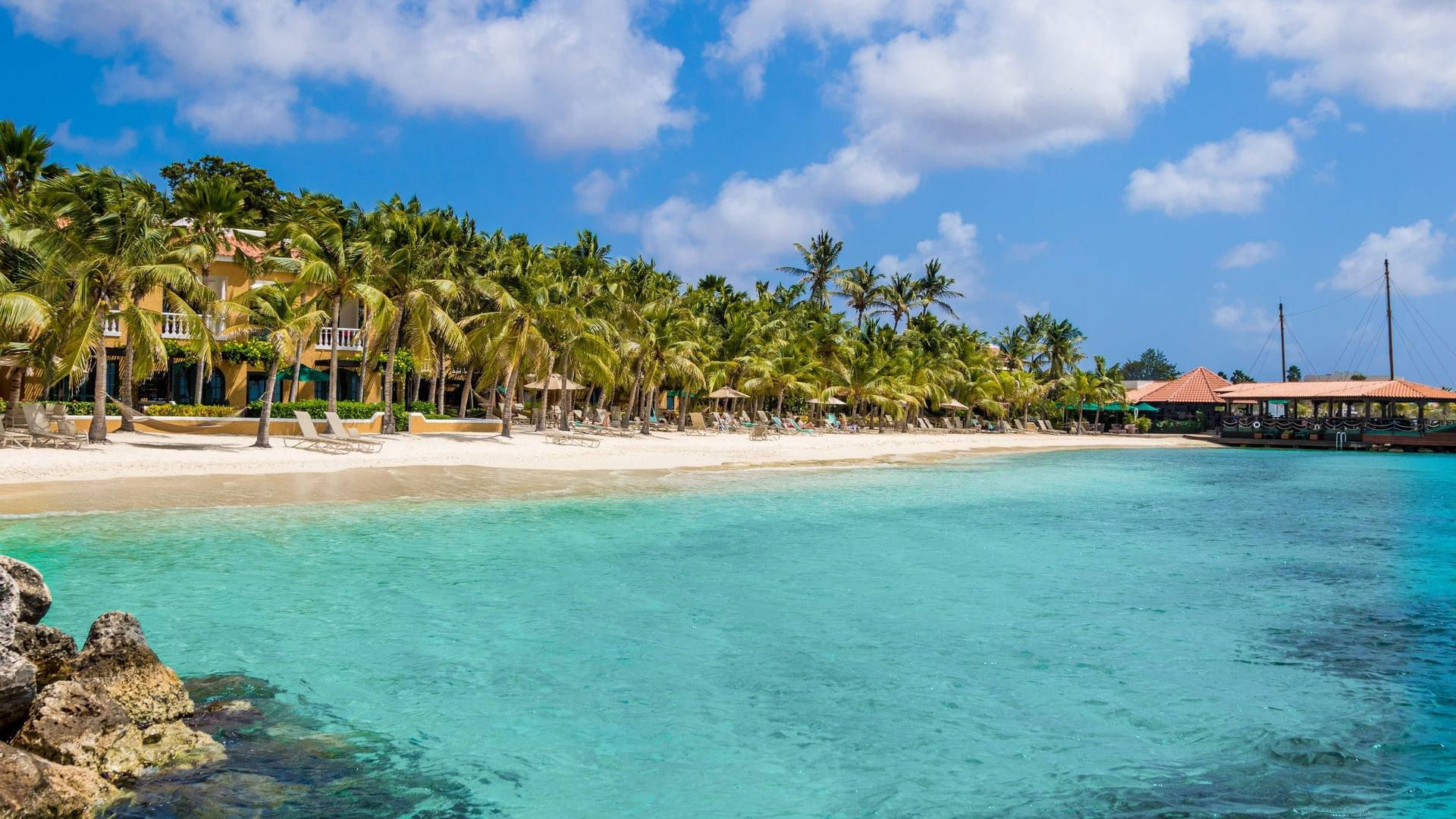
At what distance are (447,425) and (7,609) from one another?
2623cm

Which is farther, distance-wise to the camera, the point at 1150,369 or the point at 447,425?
the point at 1150,369

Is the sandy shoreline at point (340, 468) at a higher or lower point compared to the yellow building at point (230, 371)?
lower

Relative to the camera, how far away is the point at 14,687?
4.64m

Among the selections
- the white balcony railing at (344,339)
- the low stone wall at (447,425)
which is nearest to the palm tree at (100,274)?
the low stone wall at (447,425)

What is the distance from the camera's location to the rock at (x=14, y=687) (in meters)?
4.60

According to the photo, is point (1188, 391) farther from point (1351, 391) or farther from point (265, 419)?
point (265, 419)

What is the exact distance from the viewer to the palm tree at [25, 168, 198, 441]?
67.3 ft

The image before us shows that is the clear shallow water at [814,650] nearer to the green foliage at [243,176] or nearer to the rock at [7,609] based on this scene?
the rock at [7,609]

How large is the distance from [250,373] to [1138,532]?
2935cm

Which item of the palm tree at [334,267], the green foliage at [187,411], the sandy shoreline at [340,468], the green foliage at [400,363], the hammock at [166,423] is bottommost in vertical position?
the sandy shoreline at [340,468]

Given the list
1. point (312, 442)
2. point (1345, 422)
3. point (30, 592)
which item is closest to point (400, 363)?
point (312, 442)

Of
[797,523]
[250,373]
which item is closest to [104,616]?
[797,523]

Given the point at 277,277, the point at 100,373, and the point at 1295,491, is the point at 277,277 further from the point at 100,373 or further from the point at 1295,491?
the point at 1295,491

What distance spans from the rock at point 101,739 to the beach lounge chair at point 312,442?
59.7 feet
